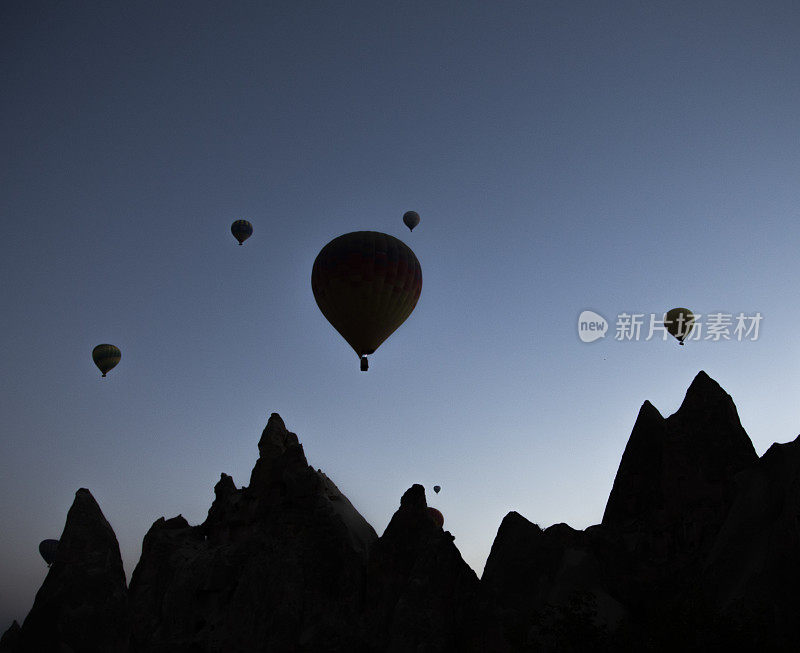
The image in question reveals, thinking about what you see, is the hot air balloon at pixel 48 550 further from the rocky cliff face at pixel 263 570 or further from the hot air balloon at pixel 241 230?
the hot air balloon at pixel 241 230

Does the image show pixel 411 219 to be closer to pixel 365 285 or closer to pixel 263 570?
pixel 365 285

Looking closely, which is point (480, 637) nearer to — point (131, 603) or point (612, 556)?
point (612, 556)

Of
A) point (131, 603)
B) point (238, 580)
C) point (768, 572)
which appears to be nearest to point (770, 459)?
point (768, 572)

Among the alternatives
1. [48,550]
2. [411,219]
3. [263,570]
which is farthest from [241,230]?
[48,550]

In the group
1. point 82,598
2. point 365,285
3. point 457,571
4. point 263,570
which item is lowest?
point 82,598

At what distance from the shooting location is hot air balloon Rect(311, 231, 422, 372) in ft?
121

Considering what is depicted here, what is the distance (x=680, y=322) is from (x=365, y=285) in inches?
1145

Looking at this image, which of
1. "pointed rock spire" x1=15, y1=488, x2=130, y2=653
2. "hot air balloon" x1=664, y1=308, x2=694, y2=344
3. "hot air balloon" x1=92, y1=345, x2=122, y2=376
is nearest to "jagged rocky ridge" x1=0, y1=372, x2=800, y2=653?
"pointed rock spire" x1=15, y1=488, x2=130, y2=653

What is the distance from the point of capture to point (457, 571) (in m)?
37.0

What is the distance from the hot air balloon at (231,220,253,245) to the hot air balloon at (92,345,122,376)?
15140mm

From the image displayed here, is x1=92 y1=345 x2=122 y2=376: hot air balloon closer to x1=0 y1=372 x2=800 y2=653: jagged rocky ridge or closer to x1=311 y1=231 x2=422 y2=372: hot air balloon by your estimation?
x1=0 y1=372 x2=800 y2=653: jagged rocky ridge

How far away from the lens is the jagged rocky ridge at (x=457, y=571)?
82.0 feet

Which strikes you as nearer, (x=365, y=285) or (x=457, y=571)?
(x=365, y=285)

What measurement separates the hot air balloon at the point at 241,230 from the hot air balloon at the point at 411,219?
1340 centimetres
